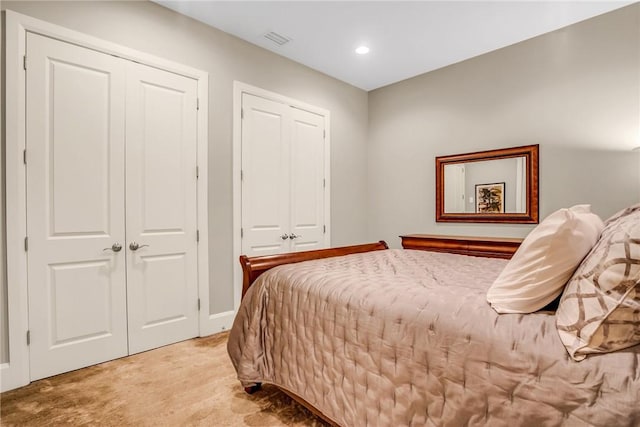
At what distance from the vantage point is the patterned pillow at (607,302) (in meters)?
0.90

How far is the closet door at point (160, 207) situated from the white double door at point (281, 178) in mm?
594

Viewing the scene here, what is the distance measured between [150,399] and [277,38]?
3.24 meters

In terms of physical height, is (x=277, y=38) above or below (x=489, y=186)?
above

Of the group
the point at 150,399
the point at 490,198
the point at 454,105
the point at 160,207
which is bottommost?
the point at 150,399

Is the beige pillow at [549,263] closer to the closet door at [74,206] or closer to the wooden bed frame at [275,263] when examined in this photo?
the wooden bed frame at [275,263]

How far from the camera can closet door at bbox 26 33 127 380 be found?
2199 mm

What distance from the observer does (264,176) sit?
352cm

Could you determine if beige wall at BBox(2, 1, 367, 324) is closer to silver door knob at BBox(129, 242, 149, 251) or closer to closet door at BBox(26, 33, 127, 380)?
closet door at BBox(26, 33, 127, 380)

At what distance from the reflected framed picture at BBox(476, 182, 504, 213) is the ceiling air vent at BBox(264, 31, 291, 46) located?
8.64 feet

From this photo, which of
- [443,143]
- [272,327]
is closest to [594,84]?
[443,143]

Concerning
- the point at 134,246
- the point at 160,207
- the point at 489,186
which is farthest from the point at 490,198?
the point at 134,246

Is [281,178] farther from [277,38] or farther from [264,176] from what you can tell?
[277,38]

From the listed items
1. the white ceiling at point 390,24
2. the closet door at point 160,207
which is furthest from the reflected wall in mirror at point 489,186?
the closet door at point 160,207

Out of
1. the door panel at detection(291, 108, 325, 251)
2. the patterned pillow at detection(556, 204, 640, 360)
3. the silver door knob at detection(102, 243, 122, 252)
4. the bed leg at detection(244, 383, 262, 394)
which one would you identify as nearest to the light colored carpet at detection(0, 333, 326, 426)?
the bed leg at detection(244, 383, 262, 394)
